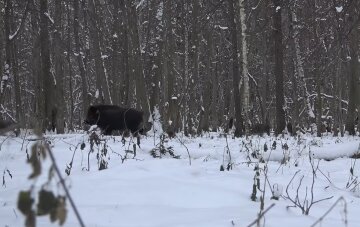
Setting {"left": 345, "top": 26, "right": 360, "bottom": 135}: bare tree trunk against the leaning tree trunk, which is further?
{"left": 345, "top": 26, "right": 360, "bottom": 135}: bare tree trunk

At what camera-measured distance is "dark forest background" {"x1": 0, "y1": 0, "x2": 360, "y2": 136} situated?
1462 cm

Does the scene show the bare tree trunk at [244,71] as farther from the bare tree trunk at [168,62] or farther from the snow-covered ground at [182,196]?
the snow-covered ground at [182,196]

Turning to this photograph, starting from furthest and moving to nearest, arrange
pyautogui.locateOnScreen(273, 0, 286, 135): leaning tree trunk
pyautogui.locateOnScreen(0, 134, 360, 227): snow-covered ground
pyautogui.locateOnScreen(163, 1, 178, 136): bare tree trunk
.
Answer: pyautogui.locateOnScreen(163, 1, 178, 136): bare tree trunk
pyautogui.locateOnScreen(273, 0, 286, 135): leaning tree trunk
pyautogui.locateOnScreen(0, 134, 360, 227): snow-covered ground

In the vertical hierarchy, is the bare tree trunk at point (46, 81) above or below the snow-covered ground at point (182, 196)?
above

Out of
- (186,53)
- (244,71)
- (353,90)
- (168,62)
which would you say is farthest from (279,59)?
(168,62)

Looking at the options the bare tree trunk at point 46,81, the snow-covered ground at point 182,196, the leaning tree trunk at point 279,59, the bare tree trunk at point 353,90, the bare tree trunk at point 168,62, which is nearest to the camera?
the snow-covered ground at point 182,196

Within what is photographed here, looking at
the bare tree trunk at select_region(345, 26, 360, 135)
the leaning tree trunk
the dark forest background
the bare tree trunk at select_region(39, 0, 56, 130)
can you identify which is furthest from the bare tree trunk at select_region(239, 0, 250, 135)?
the bare tree trunk at select_region(39, 0, 56, 130)

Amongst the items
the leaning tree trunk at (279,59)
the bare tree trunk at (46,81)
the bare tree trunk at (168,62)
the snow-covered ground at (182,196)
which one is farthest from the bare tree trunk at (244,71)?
the snow-covered ground at (182,196)

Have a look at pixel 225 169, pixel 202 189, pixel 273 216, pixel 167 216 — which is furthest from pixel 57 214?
pixel 225 169

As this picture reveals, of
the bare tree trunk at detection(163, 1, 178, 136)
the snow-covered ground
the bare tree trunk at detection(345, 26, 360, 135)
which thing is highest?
the bare tree trunk at detection(163, 1, 178, 136)

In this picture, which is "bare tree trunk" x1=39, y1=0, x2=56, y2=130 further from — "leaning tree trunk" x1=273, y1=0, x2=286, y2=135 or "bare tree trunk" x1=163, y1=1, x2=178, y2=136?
"leaning tree trunk" x1=273, y1=0, x2=286, y2=135

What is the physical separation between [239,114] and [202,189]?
41.1 feet

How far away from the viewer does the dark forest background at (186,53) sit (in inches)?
575

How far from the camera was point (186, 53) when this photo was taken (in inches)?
810
